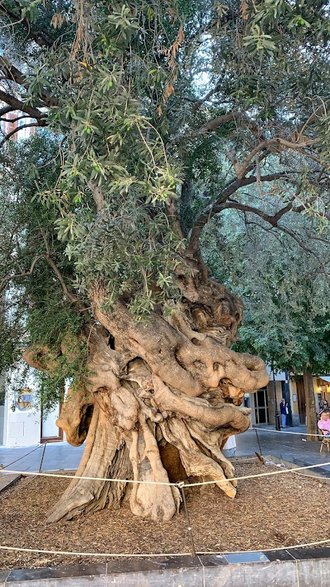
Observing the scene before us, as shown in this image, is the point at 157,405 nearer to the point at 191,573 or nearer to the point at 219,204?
the point at 191,573

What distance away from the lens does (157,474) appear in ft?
20.1

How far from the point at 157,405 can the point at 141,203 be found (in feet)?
8.77

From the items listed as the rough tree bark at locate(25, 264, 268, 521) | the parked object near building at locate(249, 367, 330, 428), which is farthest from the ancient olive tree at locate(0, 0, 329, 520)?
the parked object near building at locate(249, 367, 330, 428)

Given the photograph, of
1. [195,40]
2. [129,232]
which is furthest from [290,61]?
[129,232]

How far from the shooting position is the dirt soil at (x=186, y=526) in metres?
4.91

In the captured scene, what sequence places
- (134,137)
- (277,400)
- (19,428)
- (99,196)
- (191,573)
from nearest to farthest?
(191,573) → (134,137) → (99,196) → (19,428) → (277,400)

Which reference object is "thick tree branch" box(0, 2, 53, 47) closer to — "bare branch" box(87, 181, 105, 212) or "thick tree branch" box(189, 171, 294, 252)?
"bare branch" box(87, 181, 105, 212)

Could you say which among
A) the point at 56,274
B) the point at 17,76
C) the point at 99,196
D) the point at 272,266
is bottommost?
the point at 56,274

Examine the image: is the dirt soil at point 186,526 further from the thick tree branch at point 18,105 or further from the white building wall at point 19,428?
the white building wall at point 19,428

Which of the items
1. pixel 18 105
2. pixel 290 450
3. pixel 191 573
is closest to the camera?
pixel 191 573

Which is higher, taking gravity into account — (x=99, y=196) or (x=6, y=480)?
(x=99, y=196)

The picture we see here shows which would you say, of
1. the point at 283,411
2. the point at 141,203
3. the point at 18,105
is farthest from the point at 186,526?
the point at 283,411

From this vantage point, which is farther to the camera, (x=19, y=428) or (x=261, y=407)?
(x=261, y=407)

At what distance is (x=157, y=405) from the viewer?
6.29 metres
